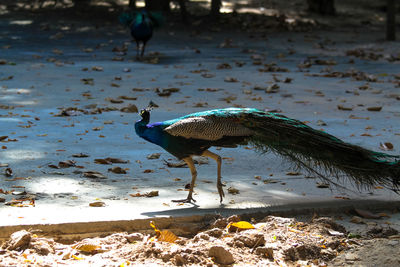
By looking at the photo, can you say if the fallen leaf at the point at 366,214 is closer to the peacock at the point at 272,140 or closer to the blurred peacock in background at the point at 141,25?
the peacock at the point at 272,140

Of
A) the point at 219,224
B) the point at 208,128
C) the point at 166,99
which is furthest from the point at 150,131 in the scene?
the point at 166,99

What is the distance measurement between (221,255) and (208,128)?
119cm

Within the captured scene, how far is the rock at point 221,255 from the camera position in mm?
3906

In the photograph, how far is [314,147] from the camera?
4906mm

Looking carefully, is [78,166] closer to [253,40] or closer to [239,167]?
[239,167]

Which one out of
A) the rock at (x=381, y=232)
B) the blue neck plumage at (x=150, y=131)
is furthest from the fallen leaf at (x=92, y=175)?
the rock at (x=381, y=232)

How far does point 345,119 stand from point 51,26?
1160 cm

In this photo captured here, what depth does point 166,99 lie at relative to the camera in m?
9.84

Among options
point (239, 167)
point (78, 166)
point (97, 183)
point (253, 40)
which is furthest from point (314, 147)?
point (253, 40)

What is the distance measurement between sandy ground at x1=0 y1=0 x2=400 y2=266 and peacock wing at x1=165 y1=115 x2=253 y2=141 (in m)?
0.59

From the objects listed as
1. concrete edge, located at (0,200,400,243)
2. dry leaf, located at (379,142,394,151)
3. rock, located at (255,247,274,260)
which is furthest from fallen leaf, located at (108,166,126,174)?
dry leaf, located at (379,142,394,151)

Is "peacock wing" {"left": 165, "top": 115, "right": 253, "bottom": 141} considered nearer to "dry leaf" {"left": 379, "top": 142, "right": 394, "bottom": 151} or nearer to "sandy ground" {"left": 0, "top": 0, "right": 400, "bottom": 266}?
"sandy ground" {"left": 0, "top": 0, "right": 400, "bottom": 266}

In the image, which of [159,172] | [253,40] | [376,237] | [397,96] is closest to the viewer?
[376,237]

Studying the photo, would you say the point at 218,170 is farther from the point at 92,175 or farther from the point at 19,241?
the point at 19,241
